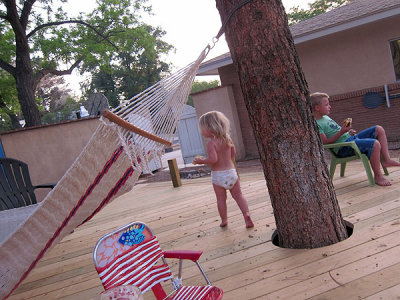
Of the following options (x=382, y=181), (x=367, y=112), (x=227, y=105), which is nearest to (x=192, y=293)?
(x=382, y=181)

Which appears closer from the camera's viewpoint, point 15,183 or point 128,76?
point 15,183

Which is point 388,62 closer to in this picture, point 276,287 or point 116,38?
point 276,287

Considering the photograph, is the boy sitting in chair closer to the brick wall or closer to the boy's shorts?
the boy's shorts

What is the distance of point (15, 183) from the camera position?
11.3 ft

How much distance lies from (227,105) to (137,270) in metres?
6.80

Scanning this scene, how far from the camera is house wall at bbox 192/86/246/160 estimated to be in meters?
8.25

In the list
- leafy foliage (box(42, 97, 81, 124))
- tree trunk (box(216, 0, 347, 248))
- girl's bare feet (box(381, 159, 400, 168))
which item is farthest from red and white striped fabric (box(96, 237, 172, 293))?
leafy foliage (box(42, 97, 81, 124))

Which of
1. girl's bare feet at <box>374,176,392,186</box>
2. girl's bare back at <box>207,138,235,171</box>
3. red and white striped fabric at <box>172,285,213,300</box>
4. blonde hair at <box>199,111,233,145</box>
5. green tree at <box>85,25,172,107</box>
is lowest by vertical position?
girl's bare feet at <box>374,176,392,186</box>

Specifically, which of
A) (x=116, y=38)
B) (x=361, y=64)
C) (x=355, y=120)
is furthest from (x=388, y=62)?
(x=116, y=38)

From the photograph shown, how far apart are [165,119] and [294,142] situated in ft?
2.77

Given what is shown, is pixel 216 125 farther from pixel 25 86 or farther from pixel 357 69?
pixel 25 86

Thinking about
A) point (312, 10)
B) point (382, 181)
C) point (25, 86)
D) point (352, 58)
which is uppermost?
point (312, 10)

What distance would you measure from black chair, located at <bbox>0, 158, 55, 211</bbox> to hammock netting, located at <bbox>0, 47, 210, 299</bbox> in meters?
1.32

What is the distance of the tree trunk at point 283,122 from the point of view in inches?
85.3
